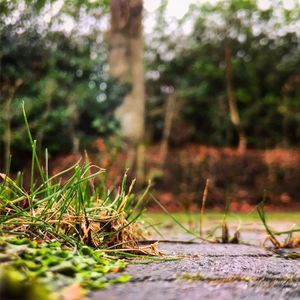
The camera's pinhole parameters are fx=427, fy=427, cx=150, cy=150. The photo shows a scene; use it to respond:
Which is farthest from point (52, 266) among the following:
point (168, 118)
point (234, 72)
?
point (234, 72)

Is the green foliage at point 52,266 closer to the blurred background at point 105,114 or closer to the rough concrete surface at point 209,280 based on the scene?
the rough concrete surface at point 209,280

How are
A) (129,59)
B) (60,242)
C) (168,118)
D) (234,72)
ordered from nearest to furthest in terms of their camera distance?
(60,242)
(129,59)
(168,118)
(234,72)

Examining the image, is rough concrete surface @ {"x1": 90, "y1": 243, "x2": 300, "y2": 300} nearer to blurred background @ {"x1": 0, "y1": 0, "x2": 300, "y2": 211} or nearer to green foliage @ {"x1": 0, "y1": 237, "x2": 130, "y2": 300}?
green foliage @ {"x1": 0, "y1": 237, "x2": 130, "y2": 300}

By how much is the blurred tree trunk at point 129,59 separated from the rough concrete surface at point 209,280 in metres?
9.06

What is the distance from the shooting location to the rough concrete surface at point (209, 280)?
1.05 meters

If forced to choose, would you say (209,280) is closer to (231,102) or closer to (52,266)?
(52,266)

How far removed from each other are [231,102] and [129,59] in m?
5.93

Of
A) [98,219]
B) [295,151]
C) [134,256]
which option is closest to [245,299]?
[134,256]

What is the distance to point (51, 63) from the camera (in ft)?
35.6

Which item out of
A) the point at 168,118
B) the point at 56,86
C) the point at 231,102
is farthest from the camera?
the point at 231,102

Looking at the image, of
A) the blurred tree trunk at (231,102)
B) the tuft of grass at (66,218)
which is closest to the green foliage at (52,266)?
the tuft of grass at (66,218)

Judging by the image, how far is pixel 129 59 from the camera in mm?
10969

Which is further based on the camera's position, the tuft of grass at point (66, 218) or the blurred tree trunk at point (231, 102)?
the blurred tree trunk at point (231, 102)

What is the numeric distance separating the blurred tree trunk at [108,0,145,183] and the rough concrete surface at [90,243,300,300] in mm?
9057
